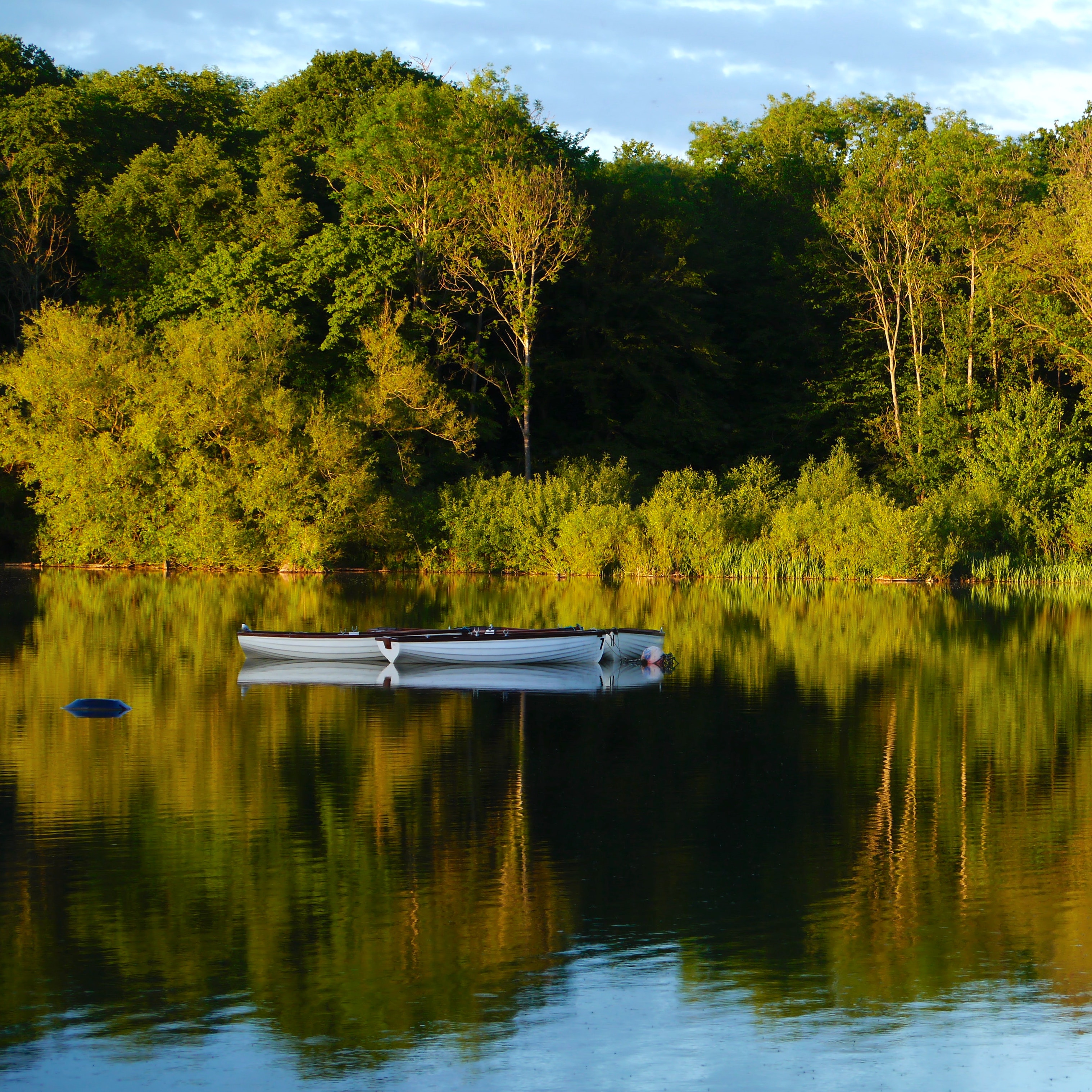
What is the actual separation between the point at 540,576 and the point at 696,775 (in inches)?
1378

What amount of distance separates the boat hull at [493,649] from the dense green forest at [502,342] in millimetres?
22222

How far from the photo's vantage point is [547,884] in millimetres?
10859

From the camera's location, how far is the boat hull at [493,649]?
949 inches

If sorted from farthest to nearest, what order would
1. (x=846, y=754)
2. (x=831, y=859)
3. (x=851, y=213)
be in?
1. (x=851, y=213)
2. (x=846, y=754)
3. (x=831, y=859)

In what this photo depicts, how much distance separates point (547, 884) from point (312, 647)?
1431 cm

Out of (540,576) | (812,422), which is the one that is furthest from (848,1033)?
(812,422)

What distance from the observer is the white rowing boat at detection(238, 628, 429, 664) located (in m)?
24.3

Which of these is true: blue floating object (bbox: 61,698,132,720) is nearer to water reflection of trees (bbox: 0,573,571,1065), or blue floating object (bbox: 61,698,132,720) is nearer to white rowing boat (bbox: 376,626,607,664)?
water reflection of trees (bbox: 0,573,571,1065)

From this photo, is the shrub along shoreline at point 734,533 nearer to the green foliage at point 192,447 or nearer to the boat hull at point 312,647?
the green foliage at point 192,447

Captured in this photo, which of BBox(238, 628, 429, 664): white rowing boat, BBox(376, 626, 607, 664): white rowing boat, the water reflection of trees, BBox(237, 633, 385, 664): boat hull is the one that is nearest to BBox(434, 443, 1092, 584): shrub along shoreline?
BBox(376, 626, 607, 664): white rowing boat

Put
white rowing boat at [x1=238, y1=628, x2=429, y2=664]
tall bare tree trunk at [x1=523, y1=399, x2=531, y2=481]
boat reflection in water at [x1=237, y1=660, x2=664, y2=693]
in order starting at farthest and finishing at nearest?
tall bare tree trunk at [x1=523, y1=399, x2=531, y2=481] → white rowing boat at [x1=238, y1=628, x2=429, y2=664] → boat reflection in water at [x1=237, y1=660, x2=664, y2=693]

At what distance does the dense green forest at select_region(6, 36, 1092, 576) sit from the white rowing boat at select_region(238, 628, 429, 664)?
78.0 feet

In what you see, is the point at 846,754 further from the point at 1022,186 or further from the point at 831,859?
the point at 1022,186

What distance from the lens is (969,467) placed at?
5081cm
